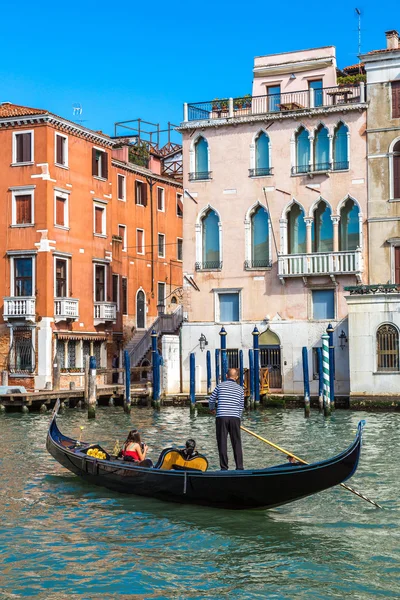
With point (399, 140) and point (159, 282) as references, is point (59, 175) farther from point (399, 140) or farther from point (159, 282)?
point (399, 140)

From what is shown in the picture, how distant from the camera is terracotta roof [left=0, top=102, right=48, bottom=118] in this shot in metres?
29.6

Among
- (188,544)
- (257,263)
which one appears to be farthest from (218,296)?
(188,544)

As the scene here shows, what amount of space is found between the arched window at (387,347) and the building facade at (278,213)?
5.89 ft

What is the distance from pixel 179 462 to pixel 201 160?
19008 millimetres

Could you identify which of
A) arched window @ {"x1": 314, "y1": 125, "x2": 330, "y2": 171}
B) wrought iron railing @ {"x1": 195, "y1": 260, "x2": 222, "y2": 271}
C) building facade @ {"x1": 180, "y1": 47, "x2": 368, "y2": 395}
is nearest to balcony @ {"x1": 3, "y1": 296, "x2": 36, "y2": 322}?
building facade @ {"x1": 180, "y1": 47, "x2": 368, "y2": 395}

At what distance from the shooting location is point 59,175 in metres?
30.3

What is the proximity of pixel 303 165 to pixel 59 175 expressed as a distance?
306 inches

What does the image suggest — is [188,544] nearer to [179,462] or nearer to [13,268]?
[179,462]

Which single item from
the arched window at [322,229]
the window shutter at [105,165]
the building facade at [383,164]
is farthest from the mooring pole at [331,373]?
the window shutter at [105,165]

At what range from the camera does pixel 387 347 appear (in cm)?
2511

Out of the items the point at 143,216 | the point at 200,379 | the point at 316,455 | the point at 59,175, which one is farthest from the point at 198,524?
the point at 143,216

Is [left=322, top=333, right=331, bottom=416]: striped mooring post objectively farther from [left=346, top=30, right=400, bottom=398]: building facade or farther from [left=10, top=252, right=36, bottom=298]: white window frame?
[left=10, top=252, right=36, bottom=298]: white window frame

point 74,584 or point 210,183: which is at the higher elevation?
point 210,183

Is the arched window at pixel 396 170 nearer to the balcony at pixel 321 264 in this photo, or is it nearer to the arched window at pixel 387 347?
the balcony at pixel 321 264
